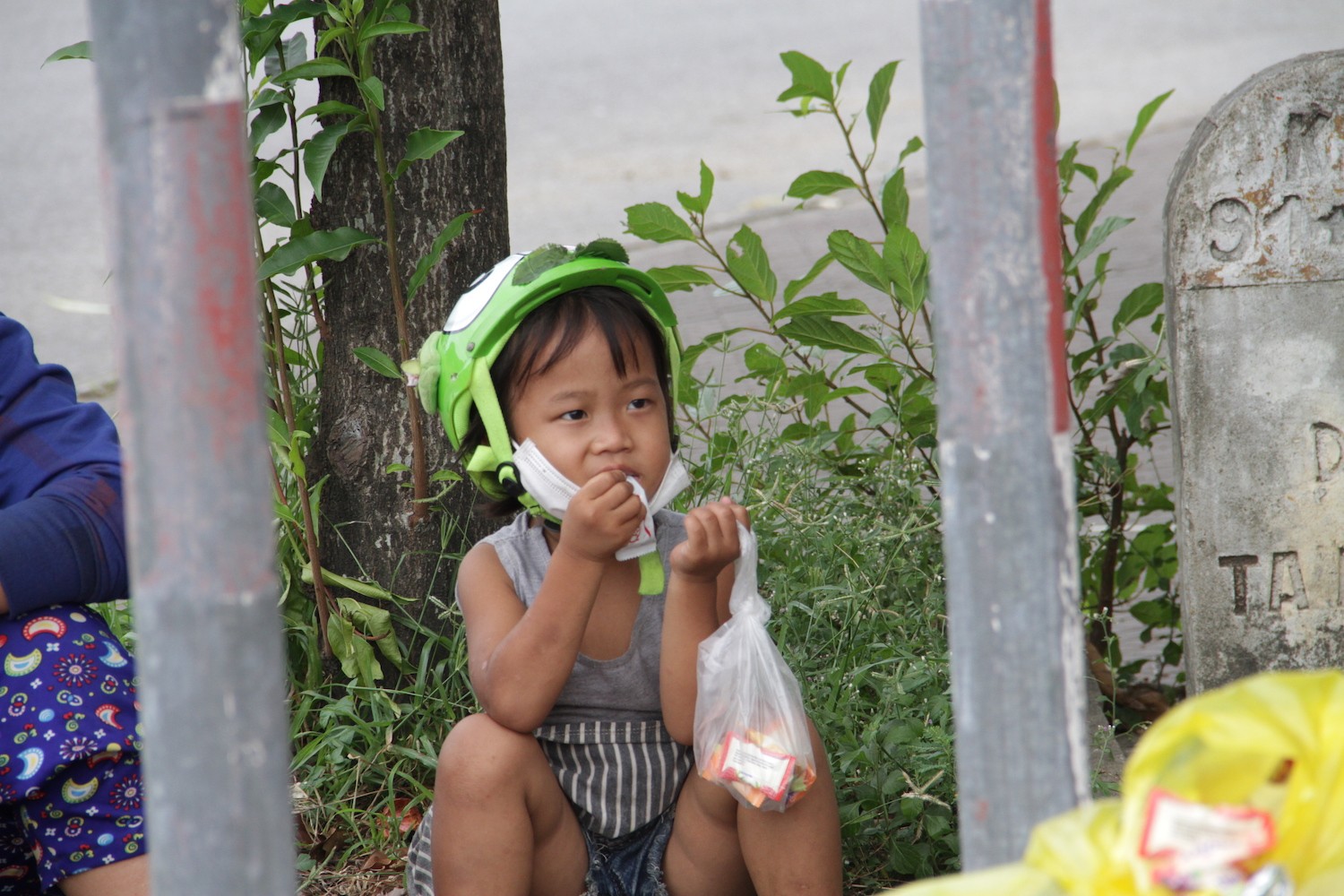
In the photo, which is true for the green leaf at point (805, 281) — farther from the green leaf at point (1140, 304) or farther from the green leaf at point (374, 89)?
the green leaf at point (374, 89)

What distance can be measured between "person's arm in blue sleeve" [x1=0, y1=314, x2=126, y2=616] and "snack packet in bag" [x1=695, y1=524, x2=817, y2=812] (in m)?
0.80

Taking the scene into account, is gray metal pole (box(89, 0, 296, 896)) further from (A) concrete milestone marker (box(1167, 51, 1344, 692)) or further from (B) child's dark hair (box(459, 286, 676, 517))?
(A) concrete milestone marker (box(1167, 51, 1344, 692))

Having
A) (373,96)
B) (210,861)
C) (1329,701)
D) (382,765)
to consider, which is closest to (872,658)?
(382,765)

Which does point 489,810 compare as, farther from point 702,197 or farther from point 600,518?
point 702,197

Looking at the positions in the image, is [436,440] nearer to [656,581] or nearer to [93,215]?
[656,581]

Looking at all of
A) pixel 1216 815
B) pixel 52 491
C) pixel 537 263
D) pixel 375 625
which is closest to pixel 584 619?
pixel 537 263

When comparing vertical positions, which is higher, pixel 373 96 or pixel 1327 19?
pixel 1327 19

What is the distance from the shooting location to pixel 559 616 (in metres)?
1.88

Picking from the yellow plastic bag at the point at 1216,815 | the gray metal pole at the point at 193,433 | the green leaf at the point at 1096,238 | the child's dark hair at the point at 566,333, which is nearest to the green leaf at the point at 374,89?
the child's dark hair at the point at 566,333

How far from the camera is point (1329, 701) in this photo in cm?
97

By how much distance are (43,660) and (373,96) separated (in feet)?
3.28

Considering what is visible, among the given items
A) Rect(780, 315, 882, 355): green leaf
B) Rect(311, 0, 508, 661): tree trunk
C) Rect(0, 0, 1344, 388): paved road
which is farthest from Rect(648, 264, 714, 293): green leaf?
Rect(0, 0, 1344, 388): paved road

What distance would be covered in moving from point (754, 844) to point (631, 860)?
244 millimetres

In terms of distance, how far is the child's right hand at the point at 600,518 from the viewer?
185cm
